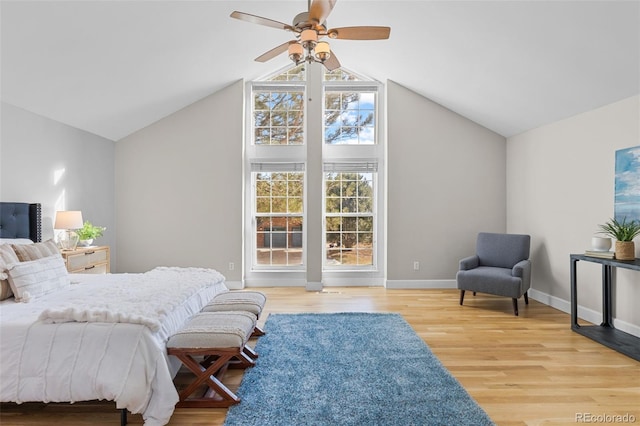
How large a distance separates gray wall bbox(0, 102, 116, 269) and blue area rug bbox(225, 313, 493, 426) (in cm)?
296

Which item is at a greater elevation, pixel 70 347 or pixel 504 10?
pixel 504 10

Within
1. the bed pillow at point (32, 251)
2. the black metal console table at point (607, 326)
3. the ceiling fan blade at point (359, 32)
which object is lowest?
the black metal console table at point (607, 326)

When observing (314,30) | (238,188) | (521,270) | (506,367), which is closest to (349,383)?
Answer: (506,367)

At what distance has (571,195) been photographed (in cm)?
439

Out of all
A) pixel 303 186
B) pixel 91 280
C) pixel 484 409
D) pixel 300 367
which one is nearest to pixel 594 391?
pixel 484 409

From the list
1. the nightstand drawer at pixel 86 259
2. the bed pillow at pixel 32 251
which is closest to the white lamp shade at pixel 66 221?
the nightstand drawer at pixel 86 259

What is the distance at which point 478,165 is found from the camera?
5.82 meters

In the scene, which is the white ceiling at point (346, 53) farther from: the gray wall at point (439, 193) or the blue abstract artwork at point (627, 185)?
the blue abstract artwork at point (627, 185)

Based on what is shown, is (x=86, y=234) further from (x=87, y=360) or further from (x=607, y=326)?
(x=607, y=326)

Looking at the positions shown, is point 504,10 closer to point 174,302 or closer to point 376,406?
point 376,406

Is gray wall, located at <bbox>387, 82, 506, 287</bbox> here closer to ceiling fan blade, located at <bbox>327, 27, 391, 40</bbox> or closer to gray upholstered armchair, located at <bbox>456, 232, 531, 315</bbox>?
gray upholstered armchair, located at <bbox>456, 232, 531, 315</bbox>

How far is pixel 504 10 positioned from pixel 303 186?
144 inches

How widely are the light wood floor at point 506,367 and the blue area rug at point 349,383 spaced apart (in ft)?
0.49

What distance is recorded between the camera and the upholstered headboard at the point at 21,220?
3.62 m
